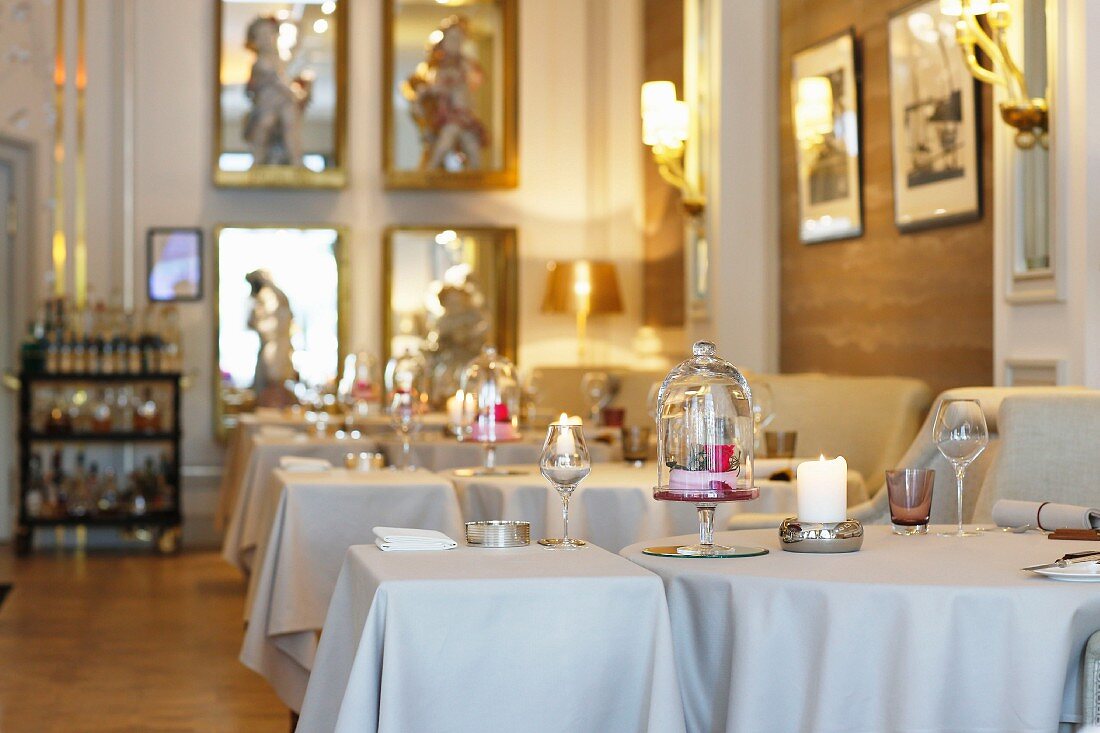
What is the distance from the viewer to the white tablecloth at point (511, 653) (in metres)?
2.11

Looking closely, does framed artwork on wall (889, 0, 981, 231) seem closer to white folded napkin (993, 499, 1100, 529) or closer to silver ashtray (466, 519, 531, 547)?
white folded napkin (993, 499, 1100, 529)

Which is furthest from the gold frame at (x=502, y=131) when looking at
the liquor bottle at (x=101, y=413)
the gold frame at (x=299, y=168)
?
the liquor bottle at (x=101, y=413)

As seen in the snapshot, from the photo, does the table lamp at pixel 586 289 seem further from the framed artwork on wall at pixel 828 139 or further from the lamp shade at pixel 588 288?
the framed artwork on wall at pixel 828 139

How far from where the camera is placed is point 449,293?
9258mm

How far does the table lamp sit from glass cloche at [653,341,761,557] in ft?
21.1

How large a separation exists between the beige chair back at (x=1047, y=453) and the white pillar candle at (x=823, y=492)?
3.34ft

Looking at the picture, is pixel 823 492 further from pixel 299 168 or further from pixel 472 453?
pixel 299 168

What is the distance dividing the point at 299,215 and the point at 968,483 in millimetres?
6391

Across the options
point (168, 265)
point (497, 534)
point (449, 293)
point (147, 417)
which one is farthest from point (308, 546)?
point (168, 265)

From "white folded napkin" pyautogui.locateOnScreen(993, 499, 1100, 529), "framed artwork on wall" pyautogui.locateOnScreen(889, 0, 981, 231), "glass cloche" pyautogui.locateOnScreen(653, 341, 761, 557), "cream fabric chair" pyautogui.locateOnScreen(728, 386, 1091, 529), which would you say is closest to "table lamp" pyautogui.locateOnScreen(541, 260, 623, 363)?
"framed artwork on wall" pyautogui.locateOnScreen(889, 0, 981, 231)

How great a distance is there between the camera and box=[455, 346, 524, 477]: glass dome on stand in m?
4.31

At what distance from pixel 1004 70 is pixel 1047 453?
5.55 feet

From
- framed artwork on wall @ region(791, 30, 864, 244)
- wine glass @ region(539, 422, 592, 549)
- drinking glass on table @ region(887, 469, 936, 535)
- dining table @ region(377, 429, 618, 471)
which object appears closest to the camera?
wine glass @ region(539, 422, 592, 549)

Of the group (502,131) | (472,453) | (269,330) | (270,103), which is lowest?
(472,453)
